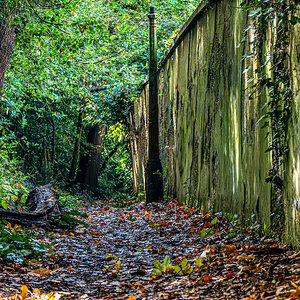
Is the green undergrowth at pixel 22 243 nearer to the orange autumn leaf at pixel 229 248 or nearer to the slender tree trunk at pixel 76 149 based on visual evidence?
the orange autumn leaf at pixel 229 248

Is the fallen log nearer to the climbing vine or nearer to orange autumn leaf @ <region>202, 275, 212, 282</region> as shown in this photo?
orange autumn leaf @ <region>202, 275, 212, 282</region>

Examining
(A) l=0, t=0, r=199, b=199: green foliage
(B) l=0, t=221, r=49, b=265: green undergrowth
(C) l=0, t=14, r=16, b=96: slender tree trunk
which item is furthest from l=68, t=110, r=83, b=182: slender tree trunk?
(B) l=0, t=221, r=49, b=265: green undergrowth

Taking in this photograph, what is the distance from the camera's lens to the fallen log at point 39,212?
20.1 ft

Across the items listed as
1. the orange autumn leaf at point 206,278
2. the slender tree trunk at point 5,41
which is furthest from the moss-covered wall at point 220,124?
the slender tree trunk at point 5,41

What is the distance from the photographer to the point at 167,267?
12.6ft

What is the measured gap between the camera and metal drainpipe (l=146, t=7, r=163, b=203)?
9.60 m

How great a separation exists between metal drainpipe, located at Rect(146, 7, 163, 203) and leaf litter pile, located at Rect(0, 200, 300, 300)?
327 centimetres

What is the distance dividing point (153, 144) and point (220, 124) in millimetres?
4464

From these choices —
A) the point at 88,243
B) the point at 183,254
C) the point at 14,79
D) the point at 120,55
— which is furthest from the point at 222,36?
the point at 120,55

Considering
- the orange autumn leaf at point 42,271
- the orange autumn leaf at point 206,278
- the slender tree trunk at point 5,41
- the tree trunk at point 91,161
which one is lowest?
the orange autumn leaf at point 42,271

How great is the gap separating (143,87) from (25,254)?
325 inches

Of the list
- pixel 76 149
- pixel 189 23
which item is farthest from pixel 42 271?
pixel 76 149

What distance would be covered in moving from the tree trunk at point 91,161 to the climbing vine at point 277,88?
1393 centimetres

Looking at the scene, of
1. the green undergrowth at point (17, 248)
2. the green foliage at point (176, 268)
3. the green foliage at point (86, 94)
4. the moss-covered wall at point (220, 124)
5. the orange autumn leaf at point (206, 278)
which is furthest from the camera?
the green foliage at point (86, 94)
